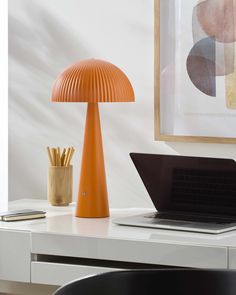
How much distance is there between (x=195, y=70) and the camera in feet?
10.5

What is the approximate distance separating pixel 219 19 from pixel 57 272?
108 cm

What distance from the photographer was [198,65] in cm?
318

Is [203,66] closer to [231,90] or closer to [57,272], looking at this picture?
[231,90]

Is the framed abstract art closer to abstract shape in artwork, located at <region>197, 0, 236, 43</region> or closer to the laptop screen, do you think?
abstract shape in artwork, located at <region>197, 0, 236, 43</region>

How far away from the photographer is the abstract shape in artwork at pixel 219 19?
3.11 meters

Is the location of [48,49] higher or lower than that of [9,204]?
higher

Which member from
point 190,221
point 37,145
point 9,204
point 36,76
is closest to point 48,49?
point 36,76

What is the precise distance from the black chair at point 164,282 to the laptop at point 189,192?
0.92 meters

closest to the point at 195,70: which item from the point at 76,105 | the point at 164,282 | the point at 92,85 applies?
the point at 92,85

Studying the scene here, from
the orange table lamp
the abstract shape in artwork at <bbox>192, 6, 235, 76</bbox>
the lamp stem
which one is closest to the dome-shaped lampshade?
the orange table lamp

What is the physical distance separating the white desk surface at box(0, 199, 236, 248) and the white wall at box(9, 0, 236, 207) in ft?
0.86

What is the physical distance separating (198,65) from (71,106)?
58cm

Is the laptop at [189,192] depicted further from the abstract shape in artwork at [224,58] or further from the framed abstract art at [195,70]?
the abstract shape in artwork at [224,58]

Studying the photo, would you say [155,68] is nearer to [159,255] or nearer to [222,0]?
[222,0]
